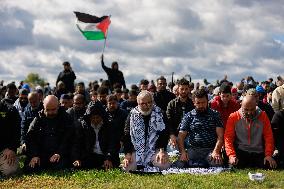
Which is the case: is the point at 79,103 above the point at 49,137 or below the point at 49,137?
above

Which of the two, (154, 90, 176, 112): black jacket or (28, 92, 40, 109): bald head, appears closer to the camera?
(28, 92, 40, 109): bald head

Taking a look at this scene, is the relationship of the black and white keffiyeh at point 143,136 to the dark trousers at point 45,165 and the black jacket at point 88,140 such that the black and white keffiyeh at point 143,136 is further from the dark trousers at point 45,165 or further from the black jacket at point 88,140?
the dark trousers at point 45,165

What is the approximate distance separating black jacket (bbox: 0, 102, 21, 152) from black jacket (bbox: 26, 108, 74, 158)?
31 cm

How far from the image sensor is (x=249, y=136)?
1217cm

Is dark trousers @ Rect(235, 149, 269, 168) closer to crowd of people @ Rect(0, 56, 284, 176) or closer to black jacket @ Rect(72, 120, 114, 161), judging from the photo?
crowd of people @ Rect(0, 56, 284, 176)

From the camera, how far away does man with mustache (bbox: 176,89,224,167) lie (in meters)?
12.2

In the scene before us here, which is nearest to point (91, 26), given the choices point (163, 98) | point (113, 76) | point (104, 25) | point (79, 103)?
point (104, 25)

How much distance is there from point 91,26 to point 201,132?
40.2 ft

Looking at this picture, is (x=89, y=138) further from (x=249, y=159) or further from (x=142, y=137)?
(x=249, y=159)

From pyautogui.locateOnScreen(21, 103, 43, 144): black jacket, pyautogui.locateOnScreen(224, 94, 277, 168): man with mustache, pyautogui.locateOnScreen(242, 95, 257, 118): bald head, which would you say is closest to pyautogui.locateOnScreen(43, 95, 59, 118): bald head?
A: pyautogui.locateOnScreen(21, 103, 43, 144): black jacket

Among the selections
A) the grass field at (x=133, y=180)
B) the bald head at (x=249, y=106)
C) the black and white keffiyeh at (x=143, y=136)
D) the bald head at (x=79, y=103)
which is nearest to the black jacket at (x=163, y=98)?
the bald head at (x=79, y=103)

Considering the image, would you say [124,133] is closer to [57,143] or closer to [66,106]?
[57,143]

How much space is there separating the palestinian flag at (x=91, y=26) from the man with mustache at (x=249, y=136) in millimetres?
12315

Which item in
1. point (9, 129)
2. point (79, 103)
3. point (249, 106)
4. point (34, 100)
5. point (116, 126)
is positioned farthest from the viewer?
point (34, 100)
